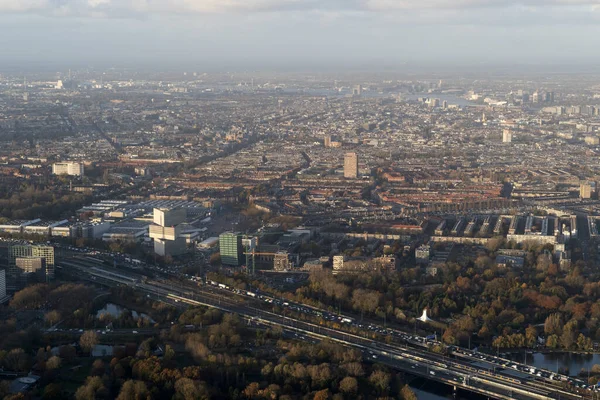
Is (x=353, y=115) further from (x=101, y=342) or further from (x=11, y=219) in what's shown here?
(x=101, y=342)

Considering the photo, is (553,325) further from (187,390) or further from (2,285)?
(2,285)

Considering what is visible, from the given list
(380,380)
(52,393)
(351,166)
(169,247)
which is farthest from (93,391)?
(351,166)

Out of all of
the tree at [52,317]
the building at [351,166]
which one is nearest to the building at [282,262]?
the tree at [52,317]

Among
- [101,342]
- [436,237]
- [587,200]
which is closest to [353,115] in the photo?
[587,200]

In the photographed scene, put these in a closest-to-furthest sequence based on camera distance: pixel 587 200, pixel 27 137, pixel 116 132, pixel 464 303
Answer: pixel 464 303 < pixel 587 200 < pixel 27 137 < pixel 116 132

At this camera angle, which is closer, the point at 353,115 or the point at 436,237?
the point at 436,237

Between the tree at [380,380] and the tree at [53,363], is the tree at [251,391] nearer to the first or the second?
the tree at [380,380]
